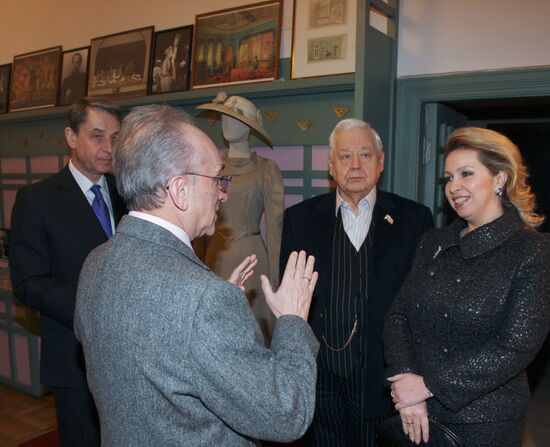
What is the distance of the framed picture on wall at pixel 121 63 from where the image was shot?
14.1ft

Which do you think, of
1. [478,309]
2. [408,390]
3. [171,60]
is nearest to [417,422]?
[408,390]

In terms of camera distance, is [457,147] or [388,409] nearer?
[457,147]

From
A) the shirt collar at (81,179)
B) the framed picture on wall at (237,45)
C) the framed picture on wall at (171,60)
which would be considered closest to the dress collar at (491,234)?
the shirt collar at (81,179)

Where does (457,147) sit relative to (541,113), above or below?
below

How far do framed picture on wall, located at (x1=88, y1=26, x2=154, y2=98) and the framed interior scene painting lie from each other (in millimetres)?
1430

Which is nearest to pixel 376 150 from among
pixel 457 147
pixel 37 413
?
pixel 457 147

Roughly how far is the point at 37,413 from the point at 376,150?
137 inches

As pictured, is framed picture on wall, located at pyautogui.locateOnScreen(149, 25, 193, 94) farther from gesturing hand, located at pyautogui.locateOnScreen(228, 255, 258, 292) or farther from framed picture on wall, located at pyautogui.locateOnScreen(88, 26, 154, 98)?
gesturing hand, located at pyautogui.locateOnScreen(228, 255, 258, 292)

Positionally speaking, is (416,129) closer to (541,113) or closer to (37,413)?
(541,113)

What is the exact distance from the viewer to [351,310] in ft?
7.54

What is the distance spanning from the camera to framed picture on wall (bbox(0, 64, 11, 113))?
17.7 ft

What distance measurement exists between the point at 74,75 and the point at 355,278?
368 cm

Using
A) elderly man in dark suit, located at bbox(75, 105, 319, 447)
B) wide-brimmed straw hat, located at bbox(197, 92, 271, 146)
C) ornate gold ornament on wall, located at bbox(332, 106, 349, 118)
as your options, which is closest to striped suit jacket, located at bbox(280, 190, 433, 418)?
wide-brimmed straw hat, located at bbox(197, 92, 271, 146)

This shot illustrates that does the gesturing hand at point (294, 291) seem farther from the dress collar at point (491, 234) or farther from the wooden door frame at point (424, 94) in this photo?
the wooden door frame at point (424, 94)
